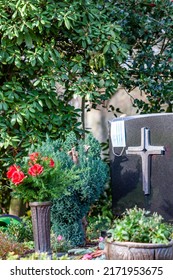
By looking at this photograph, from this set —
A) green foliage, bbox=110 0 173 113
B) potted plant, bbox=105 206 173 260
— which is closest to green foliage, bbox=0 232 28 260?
potted plant, bbox=105 206 173 260

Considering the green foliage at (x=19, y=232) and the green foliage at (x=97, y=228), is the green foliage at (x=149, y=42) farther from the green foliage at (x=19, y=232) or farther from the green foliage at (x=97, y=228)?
the green foliage at (x=19, y=232)

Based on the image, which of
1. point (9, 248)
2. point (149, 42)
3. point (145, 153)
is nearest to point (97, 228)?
point (145, 153)

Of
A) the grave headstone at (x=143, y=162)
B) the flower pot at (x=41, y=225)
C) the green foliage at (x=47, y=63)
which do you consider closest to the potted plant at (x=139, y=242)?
the flower pot at (x=41, y=225)

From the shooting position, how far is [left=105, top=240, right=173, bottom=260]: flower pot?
4.41 metres

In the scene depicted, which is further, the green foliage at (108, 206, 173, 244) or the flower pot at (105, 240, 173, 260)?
the green foliage at (108, 206, 173, 244)

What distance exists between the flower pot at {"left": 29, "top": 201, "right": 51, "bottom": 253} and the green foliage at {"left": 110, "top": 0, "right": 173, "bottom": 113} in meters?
2.84

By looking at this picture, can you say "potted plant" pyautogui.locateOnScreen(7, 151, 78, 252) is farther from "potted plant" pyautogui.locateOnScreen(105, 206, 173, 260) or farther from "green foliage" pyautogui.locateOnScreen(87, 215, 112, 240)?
"green foliage" pyautogui.locateOnScreen(87, 215, 112, 240)

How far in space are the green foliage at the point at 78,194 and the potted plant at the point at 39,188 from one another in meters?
0.41

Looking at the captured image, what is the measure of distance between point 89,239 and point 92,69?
1.95 metres

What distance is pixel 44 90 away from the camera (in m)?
6.92

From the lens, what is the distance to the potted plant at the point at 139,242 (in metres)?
4.41

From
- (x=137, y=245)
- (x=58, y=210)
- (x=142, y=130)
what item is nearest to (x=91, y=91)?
(x=142, y=130)

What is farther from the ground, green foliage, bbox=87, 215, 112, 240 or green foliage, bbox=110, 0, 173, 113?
green foliage, bbox=110, 0, 173, 113

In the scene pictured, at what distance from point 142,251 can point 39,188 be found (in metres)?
1.24
